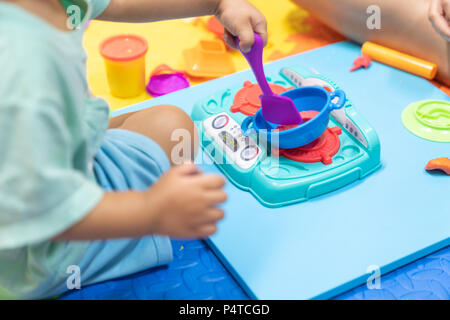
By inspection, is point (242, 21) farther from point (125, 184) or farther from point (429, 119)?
point (429, 119)

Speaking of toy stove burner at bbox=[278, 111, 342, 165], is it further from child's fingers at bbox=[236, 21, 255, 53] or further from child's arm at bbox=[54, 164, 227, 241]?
child's arm at bbox=[54, 164, 227, 241]

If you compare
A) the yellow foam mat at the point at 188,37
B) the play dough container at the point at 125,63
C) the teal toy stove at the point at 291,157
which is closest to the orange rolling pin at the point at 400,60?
the yellow foam mat at the point at 188,37

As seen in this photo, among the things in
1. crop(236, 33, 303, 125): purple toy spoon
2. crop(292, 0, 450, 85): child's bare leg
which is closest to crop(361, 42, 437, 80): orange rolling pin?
crop(292, 0, 450, 85): child's bare leg

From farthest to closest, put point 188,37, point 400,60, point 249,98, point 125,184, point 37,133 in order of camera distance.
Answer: point 188,37 → point 400,60 → point 249,98 → point 125,184 → point 37,133

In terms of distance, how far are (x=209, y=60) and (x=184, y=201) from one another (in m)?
0.70

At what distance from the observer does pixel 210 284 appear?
751mm

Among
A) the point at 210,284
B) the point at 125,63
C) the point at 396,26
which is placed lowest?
the point at 210,284

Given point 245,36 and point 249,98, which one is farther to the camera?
point 249,98

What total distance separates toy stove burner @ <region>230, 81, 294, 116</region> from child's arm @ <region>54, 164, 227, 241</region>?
1.37 feet

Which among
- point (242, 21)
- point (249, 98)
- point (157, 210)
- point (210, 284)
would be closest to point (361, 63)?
point (249, 98)

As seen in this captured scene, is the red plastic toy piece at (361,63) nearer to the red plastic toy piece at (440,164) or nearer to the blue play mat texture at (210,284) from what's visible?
the red plastic toy piece at (440,164)

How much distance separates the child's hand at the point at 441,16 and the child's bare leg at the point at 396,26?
0.07 meters

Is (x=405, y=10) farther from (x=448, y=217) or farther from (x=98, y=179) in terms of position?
(x=98, y=179)

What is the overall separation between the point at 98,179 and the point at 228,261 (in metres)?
0.23
